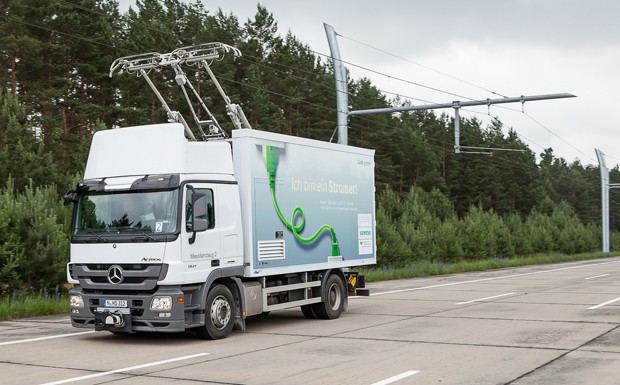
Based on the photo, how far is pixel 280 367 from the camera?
386 inches

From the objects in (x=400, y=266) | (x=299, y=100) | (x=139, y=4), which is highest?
(x=139, y=4)

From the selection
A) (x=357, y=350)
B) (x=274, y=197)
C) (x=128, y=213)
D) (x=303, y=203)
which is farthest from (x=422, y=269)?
(x=128, y=213)

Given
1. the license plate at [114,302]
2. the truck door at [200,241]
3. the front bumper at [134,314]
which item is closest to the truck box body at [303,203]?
the truck door at [200,241]

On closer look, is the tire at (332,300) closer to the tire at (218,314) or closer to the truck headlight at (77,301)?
the tire at (218,314)

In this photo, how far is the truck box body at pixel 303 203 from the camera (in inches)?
520

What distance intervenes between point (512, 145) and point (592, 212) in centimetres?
3822

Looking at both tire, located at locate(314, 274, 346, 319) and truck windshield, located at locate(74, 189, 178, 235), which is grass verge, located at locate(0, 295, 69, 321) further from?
tire, located at locate(314, 274, 346, 319)

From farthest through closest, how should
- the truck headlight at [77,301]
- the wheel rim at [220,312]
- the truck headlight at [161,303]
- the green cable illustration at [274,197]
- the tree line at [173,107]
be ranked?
the tree line at [173,107]
the green cable illustration at [274,197]
the wheel rim at [220,312]
the truck headlight at [77,301]
the truck headlight at [161,303]

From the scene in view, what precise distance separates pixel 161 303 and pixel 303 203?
152 inches

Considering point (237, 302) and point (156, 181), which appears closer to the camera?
point (156, 181)

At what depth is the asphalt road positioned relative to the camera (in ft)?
30.1

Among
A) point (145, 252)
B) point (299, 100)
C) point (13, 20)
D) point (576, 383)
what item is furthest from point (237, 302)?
point (299, 100)

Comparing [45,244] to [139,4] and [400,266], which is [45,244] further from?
[139,4]

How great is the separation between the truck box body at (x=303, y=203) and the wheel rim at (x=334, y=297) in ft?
1.65
